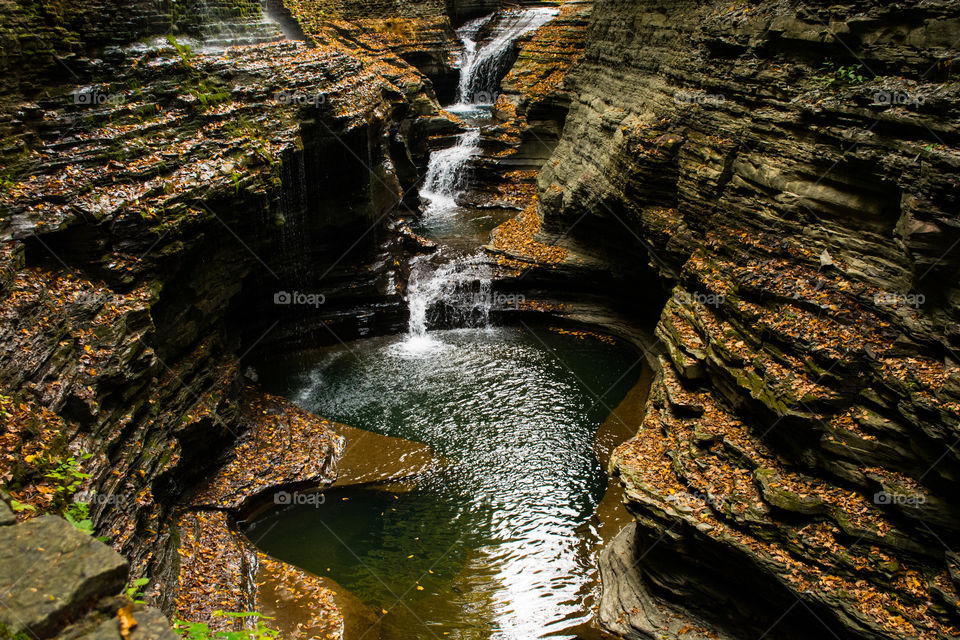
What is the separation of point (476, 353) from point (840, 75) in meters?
11.4

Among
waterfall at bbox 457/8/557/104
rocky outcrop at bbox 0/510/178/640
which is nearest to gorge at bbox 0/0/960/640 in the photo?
rocky outcrop at bbox 0/510/178/640

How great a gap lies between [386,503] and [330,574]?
2.05m

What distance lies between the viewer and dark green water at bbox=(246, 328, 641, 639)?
10.2m

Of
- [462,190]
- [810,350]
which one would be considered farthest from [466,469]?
[462,190]

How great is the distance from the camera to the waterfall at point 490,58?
108ft

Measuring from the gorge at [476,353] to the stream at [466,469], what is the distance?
0.09 m

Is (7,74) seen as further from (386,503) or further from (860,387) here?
(860,387)

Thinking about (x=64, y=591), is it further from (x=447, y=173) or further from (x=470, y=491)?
(x=447, y=173)

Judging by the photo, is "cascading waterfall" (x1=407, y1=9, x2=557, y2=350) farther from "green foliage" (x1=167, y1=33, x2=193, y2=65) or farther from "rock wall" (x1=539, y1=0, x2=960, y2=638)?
"green foliage" (x1=167, y1=33, x2=193, y2=65)

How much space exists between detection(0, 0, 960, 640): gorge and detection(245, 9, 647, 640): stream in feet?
0.28

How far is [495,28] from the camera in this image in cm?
3591

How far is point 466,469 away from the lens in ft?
43.3

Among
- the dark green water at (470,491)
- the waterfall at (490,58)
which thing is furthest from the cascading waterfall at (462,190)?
the dark green water at (470,491)

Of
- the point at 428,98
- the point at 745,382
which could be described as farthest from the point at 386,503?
the point at 428,98
